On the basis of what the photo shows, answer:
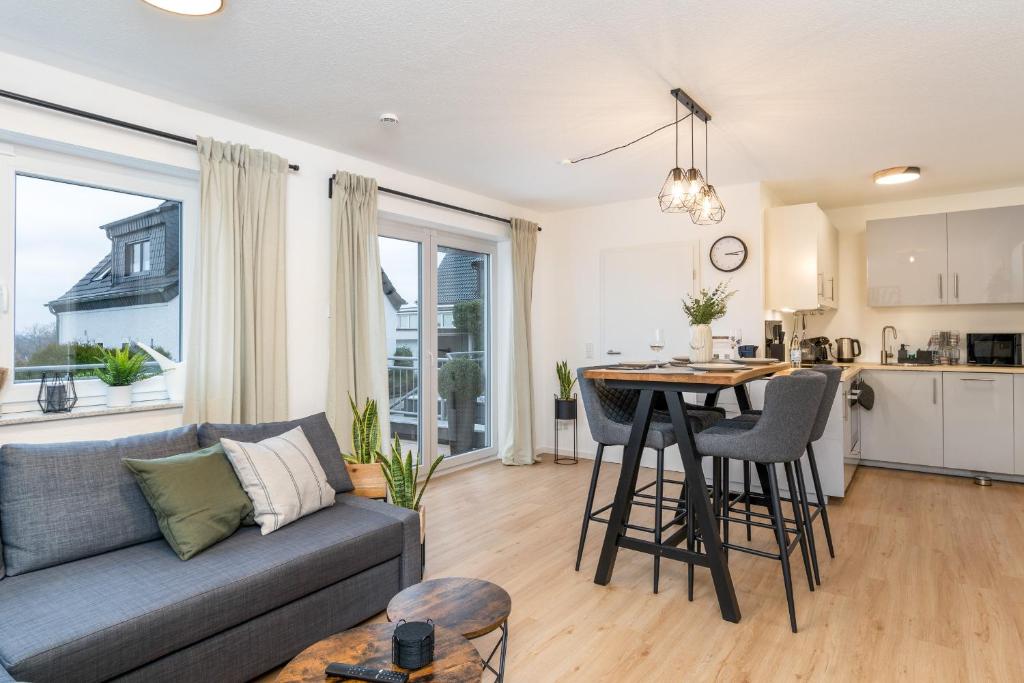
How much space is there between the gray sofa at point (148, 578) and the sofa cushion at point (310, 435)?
0.06m

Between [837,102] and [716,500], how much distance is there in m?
2.18

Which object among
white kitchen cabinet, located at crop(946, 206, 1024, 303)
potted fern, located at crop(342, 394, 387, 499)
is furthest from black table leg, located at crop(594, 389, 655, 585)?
white kitchen cabinet, located at crop(946, 206, 1024, 303)

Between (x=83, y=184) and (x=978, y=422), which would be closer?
(x=83, y=184)

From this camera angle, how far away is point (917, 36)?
238cm

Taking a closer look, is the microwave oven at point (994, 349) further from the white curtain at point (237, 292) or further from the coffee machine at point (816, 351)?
the white curtain at point (237, 292)

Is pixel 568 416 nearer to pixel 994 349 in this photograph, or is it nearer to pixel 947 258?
pixel 947 258

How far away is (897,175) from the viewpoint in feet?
14.4

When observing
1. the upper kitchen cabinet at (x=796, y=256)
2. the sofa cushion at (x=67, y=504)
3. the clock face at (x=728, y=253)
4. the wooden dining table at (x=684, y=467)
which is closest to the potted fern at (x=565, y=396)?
the clock face at (x=728, y=253)

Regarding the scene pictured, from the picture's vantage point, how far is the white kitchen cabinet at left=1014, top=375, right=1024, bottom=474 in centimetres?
447

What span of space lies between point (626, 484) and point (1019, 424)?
3792 millimetres

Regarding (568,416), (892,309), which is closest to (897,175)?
(892,309)

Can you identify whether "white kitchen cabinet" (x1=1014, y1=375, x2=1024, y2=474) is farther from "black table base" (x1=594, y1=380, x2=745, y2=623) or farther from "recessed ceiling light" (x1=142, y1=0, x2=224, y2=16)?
"recessed ceiling light" (x1=142, y1=0, x2=224, y2=16)

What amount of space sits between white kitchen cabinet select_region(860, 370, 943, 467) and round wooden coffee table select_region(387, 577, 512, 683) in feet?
14.6

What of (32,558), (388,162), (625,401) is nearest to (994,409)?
(625,401)
